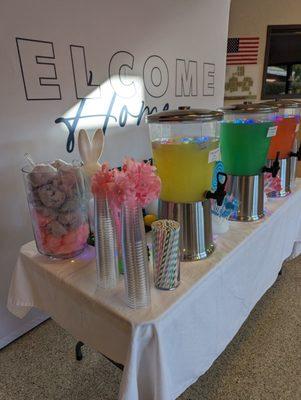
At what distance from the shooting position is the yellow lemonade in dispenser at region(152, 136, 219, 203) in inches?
34.0

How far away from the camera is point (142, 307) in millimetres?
699

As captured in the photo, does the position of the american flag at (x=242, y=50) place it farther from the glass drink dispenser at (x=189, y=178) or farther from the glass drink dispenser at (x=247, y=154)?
the glass drink dispenser at (x=189, y=178)

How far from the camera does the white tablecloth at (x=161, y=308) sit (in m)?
0.68

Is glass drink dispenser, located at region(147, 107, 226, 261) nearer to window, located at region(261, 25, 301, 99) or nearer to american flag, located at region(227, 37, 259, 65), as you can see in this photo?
american flag, located at region(227, 37, 259, 65)

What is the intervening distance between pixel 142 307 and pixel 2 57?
1215mm

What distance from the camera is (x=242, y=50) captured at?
11.7 feet

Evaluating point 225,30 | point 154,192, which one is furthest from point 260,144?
point 225,30

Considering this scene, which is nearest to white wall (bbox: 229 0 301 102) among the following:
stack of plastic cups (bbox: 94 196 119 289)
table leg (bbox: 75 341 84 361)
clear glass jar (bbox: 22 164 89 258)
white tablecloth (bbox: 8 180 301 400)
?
white tablecloth (bbox: 8 180 301 400)

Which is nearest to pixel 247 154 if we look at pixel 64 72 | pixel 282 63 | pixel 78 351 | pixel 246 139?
pixel 246 139

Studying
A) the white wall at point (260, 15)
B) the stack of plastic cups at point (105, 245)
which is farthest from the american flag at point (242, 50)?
the stack of plastic cups at point (105, 245)

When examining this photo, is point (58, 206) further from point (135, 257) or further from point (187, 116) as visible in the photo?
point (187, 116)

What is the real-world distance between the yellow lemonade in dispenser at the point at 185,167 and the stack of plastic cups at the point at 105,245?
0.26 meters

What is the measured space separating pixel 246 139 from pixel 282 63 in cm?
345

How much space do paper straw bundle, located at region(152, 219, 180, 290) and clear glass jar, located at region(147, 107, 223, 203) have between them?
0.61 ft
